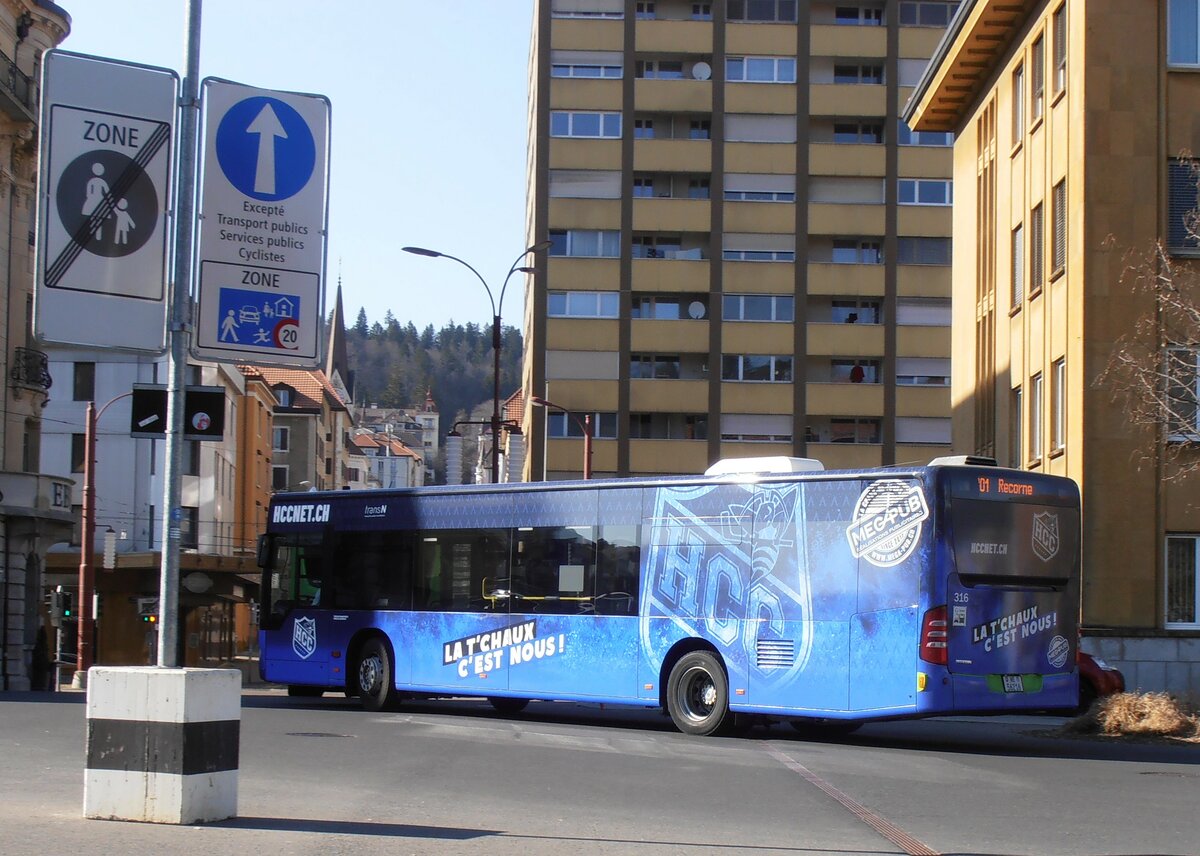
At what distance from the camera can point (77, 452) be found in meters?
70.2

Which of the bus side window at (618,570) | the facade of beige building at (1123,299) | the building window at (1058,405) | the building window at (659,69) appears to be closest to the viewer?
the bus side window at (618,570)

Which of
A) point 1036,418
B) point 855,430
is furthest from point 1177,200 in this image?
point 855,430

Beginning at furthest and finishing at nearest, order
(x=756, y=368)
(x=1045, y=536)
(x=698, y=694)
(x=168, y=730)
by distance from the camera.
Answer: (x=756, y=368) < (x=698, y=694) < (x=1045, y=536) < (x=168, y=730)

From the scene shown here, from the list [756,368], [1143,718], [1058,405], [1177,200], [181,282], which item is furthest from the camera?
[756,368]

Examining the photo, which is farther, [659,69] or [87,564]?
[659,69]

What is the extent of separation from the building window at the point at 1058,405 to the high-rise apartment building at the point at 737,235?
106 feet

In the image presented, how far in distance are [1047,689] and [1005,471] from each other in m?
2.40

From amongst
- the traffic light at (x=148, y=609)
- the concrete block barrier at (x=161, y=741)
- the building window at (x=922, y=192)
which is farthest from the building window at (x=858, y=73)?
the concrete block barrier at (x=161, y=741)

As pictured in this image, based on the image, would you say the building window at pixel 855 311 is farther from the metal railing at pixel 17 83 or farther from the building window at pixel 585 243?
the metal railing at pixel 17 83

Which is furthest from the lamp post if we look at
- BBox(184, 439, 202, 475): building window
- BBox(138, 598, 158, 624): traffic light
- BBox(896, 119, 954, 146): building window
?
BBox(896, 119, 954, 146): building window

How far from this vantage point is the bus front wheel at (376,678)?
75.3ft

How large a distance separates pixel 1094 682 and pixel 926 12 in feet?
151

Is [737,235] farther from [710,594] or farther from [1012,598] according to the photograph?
[1012,598]

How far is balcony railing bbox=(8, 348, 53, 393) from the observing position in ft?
142
